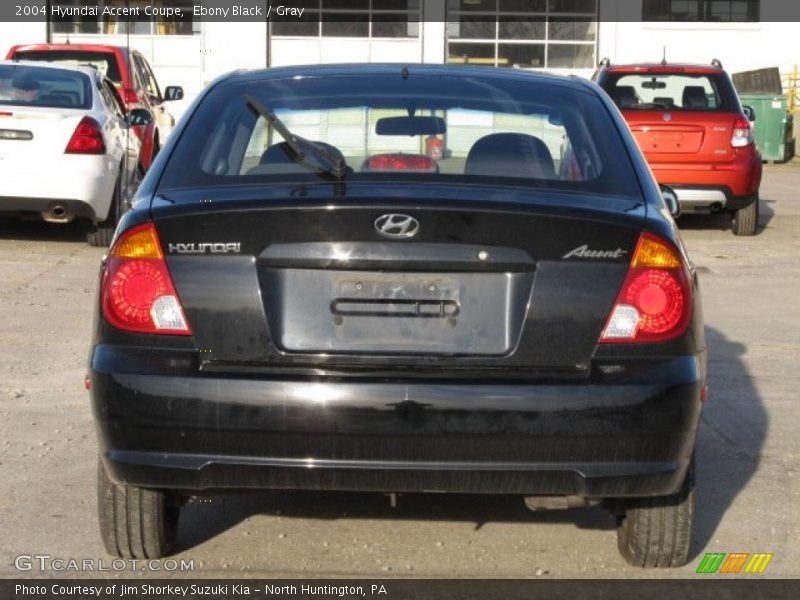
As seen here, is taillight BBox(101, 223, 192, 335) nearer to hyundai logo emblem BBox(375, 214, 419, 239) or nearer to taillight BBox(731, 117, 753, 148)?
hyundai logo emblem BBox(375, 214, 419, 239)

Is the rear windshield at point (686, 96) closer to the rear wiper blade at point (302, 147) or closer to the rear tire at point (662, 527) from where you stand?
the rear wiper blade at point (302, 147)

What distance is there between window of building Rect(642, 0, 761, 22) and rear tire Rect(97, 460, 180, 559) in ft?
95.5

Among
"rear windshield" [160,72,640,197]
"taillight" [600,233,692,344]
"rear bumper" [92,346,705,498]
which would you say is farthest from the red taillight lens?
"rear bumper" [92,346,705,498]

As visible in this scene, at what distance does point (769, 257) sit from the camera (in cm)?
1341

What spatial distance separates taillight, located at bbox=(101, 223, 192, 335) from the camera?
4211mm

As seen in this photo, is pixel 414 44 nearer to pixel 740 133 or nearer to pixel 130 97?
pixel 130 97

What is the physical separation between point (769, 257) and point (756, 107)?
1568 cm

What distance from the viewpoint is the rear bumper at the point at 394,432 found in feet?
13.4

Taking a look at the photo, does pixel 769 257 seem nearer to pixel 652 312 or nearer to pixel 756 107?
pixel 652 312

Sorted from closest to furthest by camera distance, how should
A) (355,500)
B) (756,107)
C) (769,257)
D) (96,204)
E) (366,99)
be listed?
(366,99) < (355,500) < (96,204) < (769,257) < (756,107)

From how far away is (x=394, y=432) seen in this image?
13.4 ft

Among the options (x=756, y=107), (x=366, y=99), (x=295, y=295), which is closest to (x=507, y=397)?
(x=295, y=295)

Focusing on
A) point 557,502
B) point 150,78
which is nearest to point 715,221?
point 150,78

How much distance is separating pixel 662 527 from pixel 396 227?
1.29 meters
